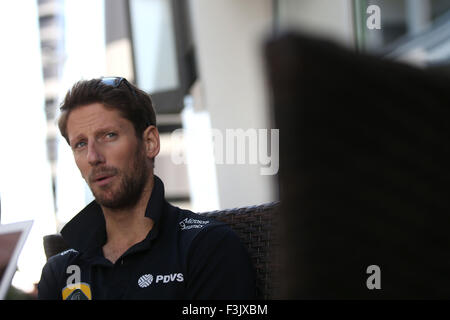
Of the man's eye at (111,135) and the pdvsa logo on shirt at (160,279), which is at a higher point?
the man's eye at (111,135)

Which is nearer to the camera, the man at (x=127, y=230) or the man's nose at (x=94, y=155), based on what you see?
the man at (x=127, y=230)

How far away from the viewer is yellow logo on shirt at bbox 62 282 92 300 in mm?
1775

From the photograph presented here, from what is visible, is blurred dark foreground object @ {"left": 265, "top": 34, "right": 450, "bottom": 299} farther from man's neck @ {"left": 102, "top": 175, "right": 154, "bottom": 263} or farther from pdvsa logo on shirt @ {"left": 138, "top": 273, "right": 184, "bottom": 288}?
man's neck @ {"left": 102, "top": 175, "right": 154, "bottom": 263}

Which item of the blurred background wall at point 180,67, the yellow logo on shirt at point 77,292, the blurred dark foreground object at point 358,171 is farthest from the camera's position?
the blurred background wall at point 180,67

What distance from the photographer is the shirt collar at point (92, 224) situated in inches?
77.3

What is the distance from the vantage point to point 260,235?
71.4 inches

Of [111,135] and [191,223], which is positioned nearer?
[191,223]

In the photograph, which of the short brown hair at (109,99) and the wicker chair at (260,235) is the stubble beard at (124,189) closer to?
the short brown hair at (109,99)

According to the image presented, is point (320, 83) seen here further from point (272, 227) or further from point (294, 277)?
point (272, 227)

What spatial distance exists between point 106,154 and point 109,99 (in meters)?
0.18

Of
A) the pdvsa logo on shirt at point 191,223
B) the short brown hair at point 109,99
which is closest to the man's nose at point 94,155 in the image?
the short brown hair at point 109,99

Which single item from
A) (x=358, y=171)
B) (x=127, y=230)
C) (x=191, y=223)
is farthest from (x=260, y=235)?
(x=358, y=171)

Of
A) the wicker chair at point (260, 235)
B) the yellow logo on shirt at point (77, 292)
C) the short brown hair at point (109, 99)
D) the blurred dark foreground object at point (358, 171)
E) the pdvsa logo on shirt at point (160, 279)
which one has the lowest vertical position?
the yellow logo on shirt at point (77, 292)

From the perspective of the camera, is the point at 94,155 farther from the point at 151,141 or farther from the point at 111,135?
the point at 151,141
